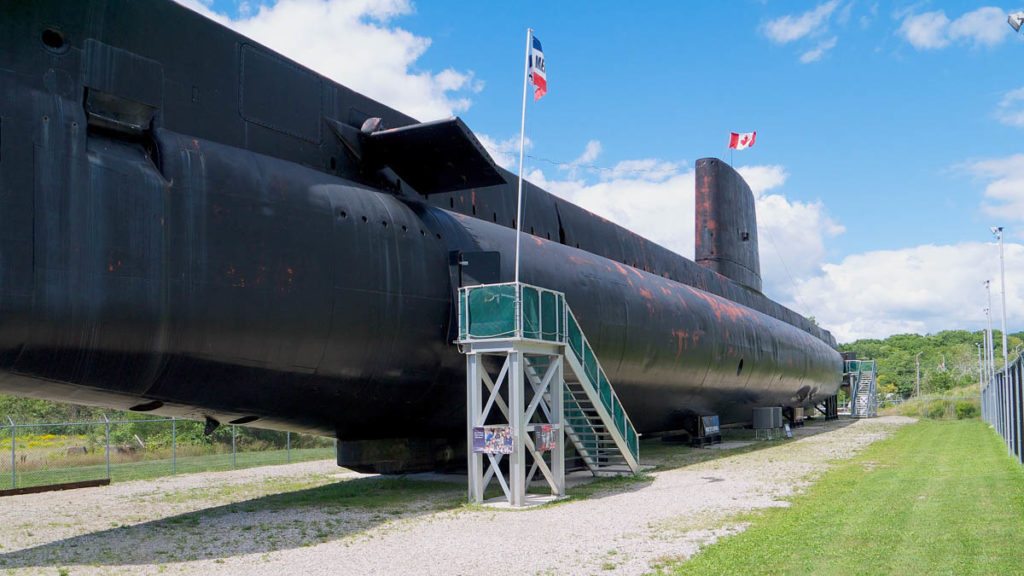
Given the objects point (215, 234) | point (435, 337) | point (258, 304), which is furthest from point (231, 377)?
point (435, 337)

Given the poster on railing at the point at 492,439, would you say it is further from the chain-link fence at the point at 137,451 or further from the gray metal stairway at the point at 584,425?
the chain-link fence at the point at 137,451

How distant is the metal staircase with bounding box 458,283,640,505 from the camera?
12664 mm

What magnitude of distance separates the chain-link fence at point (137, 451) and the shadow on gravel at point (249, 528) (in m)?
7.69

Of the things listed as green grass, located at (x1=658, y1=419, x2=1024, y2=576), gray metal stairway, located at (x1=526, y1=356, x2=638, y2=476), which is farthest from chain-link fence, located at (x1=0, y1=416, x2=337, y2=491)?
green grass, located at (x1=658, y1=419, x2=1024, y2=576)

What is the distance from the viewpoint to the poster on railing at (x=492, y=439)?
40.9 feet

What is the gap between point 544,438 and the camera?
13258mm

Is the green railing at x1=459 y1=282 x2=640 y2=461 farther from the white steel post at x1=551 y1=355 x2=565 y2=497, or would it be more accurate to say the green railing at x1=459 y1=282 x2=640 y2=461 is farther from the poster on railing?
the poster on railing

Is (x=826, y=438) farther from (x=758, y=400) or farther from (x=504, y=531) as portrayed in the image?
(x=504, y=531)

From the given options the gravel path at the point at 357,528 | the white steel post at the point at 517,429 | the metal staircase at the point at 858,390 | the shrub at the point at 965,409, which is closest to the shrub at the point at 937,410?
the shrub at the point at 965,409

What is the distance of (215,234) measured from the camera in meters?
10.1

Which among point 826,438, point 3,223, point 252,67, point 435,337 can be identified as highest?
point 252,67

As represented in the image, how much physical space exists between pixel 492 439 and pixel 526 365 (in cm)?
187

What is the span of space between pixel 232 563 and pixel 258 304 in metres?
3.18

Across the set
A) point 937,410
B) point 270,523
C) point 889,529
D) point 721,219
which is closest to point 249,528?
point 270,523
